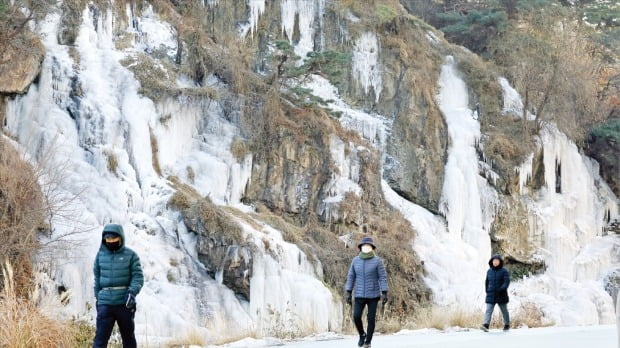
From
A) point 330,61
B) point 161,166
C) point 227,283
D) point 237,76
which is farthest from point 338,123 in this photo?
point 227,283

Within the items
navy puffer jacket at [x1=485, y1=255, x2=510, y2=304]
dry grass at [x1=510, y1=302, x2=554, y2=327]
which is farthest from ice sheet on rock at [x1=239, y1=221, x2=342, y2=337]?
navy puffer jacket at [x1=485, y1=255, x2=510, y2=304]

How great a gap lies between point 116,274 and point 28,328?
1237 mm

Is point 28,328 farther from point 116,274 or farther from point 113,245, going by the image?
point 113,245

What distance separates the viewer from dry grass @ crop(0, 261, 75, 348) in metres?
8.42

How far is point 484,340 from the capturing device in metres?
10.9

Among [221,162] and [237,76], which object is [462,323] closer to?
[221,162]

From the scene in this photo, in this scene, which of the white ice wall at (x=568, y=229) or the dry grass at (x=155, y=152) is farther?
the white ice wall at (x=568, y=229)

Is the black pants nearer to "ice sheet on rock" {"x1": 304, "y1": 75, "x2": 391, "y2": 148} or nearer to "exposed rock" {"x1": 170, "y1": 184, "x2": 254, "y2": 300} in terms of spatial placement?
"exposed rock" {"x1": 170, "y1": 184, "x2": 254, "y2": 300}

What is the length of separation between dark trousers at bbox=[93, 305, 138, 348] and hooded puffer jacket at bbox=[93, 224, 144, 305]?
0.07m

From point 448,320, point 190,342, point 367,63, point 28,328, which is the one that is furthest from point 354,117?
point 28,328

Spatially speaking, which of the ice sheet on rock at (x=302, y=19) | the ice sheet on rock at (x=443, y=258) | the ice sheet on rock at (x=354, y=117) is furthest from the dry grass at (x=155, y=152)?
the ice sheet on rock at (x=302, y=19)

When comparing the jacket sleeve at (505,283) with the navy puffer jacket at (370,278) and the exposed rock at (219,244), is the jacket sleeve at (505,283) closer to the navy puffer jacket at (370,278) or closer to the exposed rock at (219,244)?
the navy puffer jacket at (370,278)

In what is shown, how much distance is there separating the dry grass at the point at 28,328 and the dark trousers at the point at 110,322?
0.89 meters

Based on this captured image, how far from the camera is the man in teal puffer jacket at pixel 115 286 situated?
8.02m
